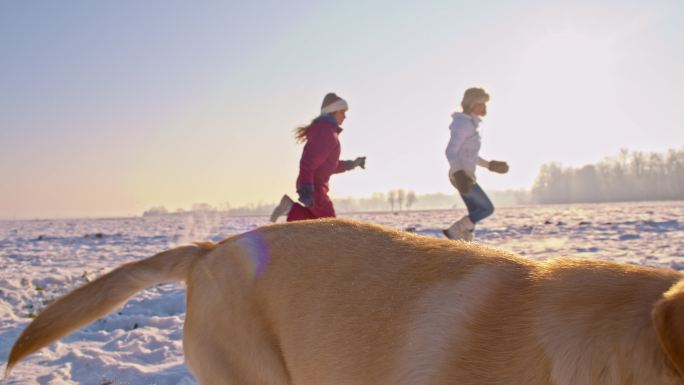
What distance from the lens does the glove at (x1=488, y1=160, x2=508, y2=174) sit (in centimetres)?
750

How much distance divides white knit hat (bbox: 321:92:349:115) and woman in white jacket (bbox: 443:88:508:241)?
8.12 feet

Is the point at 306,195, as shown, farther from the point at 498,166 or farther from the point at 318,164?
the point at 498,166

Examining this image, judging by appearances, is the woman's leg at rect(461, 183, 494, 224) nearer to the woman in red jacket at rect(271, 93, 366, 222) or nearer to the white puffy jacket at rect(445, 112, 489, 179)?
the white puffy jacket at rect(445, 112, 489, 179)

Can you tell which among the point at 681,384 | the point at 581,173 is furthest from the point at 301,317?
the point at 581,173

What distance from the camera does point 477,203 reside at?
25.2ft

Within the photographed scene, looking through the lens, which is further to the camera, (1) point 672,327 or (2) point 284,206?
(2) point 284,206

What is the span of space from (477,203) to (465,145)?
852mm

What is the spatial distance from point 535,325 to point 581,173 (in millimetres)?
112787

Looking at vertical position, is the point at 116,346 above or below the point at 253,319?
below

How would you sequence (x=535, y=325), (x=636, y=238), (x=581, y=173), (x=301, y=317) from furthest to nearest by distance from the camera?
(x=581, y=173) < (x=636, y=238) < (x=301, y=317) < (x=535, y=325)

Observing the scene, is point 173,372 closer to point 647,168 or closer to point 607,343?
point 607,343

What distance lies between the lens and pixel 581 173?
342 ft

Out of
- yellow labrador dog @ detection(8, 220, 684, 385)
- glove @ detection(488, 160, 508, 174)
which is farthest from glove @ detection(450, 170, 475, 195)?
yellow labrador dog @ detection(8, 220, 684, 385)

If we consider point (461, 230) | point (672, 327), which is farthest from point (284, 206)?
point (672, 327)
